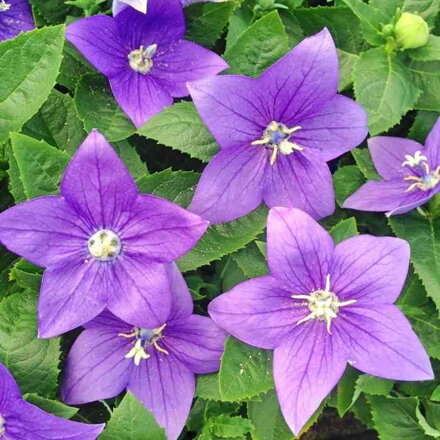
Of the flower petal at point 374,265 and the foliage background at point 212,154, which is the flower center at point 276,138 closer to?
the foliage background at point 212,154

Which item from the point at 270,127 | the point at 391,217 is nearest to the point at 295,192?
the point at 270,127

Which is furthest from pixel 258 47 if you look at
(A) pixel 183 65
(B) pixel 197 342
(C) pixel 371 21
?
(B) pixel 197 342

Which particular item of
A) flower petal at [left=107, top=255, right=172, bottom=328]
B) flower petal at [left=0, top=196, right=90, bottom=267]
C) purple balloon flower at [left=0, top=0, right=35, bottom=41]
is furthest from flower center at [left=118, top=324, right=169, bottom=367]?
purple balloon flower at [left=0, top=0, right=35, bottom=41]

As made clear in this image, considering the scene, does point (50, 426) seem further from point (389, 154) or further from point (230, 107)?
point (389, 154)

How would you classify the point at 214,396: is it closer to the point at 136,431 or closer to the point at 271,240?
the point at 136,431

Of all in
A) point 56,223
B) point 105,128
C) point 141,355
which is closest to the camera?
point 56,223

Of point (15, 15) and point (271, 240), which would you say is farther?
point (15, 15)

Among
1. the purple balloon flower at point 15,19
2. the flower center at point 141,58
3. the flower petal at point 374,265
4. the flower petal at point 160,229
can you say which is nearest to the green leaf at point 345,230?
the flower petal at point 374,265
